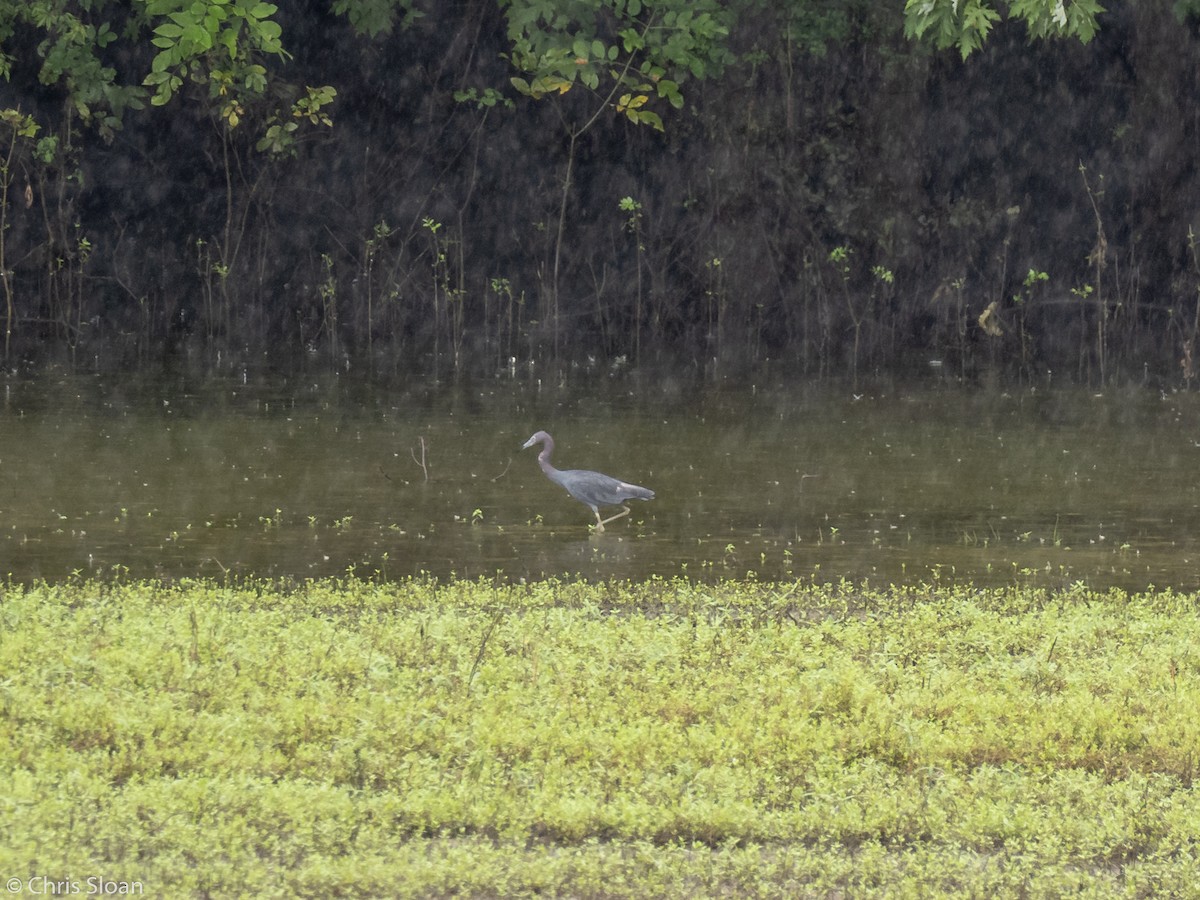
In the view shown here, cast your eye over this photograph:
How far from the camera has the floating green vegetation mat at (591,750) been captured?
5.26m

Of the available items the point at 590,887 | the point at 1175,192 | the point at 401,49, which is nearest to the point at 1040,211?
the point at 1175,192

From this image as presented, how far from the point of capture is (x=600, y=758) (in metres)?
6.27

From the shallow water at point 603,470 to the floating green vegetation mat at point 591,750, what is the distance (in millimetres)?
1758

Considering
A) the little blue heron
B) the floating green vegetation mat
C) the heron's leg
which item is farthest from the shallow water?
the floating green vegetation mat

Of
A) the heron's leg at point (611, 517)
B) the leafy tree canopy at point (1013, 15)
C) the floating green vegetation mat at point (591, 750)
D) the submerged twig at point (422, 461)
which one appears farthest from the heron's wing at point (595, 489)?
the leafy tree canopy at point (1013, 15)

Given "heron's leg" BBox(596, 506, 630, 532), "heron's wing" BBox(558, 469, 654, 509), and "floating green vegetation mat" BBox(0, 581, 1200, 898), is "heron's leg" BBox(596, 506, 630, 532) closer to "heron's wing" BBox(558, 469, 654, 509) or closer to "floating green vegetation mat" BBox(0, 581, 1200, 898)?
"heron's wing" BBox(558, 469, 654, 509)

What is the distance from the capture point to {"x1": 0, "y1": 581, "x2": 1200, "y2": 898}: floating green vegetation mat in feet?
17.3

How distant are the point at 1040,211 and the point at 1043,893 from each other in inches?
798

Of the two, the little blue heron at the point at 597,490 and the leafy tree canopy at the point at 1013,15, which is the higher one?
the leafy tree canopy at the point at 1013,15

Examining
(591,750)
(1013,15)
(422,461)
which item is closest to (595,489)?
(422,461)

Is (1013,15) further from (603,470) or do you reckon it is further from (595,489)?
(595,489)

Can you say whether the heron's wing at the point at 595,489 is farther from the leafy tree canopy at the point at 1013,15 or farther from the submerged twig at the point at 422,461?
the leafy tree canopy at the point at 1013,15

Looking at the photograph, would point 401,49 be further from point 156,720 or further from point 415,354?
point 156,720

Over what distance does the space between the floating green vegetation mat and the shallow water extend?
1758 mm
